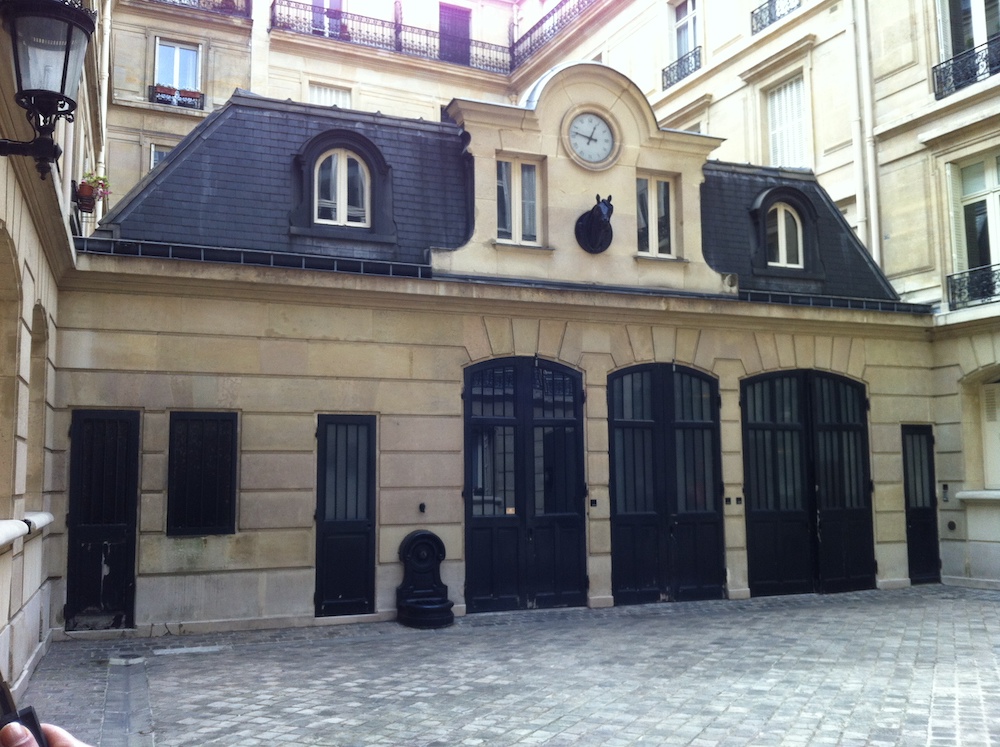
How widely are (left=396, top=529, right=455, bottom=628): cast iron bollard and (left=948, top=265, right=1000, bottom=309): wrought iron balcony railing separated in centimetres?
990

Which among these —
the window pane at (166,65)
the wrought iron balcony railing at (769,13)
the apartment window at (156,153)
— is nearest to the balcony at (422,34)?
the window pane at (166,65)

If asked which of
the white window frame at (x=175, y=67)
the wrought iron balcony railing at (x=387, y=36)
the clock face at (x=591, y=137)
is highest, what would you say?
the wrought iron balcony railing at (x=387, y=36)

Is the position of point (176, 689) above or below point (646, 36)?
below

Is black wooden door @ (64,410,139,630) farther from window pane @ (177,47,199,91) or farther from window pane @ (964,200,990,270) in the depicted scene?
window pane @ (177,47,199,91)

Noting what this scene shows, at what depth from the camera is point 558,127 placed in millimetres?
14062

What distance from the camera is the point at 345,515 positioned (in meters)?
12.2

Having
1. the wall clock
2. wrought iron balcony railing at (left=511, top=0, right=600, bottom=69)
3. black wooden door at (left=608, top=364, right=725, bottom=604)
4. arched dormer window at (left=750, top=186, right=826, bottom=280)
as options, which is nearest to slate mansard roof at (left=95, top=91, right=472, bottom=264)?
the wall clock

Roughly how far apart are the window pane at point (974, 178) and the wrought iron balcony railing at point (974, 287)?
Result: 1.42 meters

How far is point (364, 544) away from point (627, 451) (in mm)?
4108

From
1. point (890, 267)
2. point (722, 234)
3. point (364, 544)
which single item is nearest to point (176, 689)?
point (364, 544)

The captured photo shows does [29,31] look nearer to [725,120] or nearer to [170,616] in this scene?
[170,616]

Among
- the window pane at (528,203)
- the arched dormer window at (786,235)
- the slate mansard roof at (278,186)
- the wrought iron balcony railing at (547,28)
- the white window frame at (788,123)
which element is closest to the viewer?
the slate mansard roof at (278,186)

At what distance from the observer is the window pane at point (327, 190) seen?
41.8ft

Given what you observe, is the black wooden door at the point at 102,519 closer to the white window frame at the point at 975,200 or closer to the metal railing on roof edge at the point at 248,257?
the metal railing on roof edge at the point at 248,257
